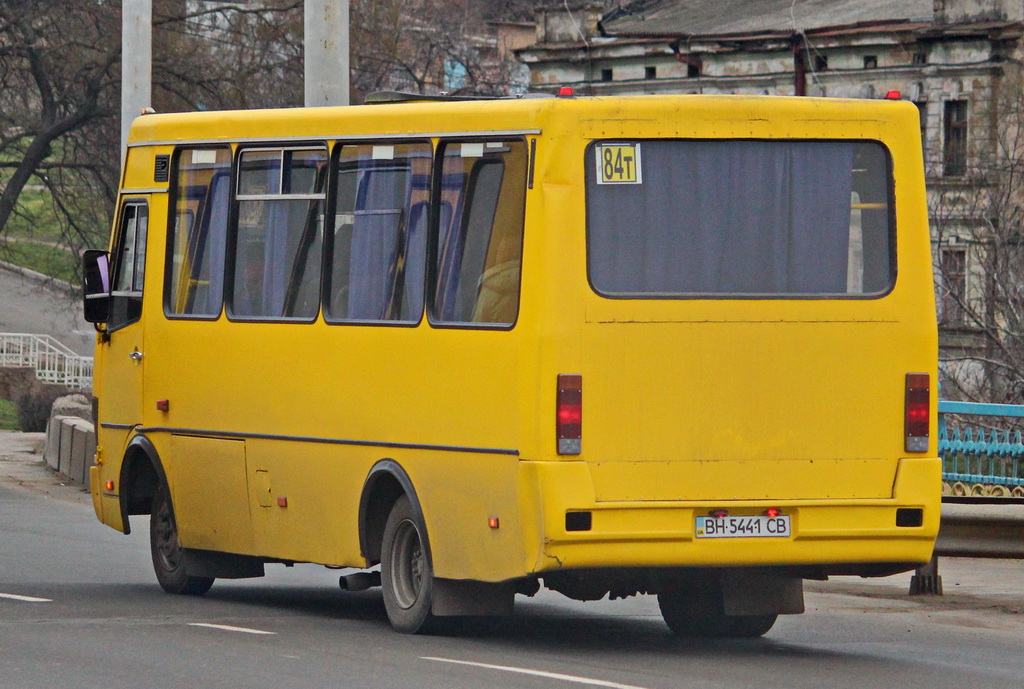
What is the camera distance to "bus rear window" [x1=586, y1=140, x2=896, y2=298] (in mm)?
9523

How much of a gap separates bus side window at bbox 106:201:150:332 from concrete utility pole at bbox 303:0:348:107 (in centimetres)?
455

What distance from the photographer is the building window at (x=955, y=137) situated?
44.5m

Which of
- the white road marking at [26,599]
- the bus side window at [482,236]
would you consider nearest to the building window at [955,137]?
the white road marking at [26,599]

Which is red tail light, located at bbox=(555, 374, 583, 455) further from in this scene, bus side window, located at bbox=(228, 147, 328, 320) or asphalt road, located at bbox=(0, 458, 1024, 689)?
bus side window, located at bbox=(228, 147, 328, 320)

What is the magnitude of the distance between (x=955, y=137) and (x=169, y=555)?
3576cm

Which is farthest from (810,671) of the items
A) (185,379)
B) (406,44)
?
(406,44)

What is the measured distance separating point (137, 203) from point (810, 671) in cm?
571

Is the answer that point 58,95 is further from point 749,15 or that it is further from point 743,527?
point 743,527

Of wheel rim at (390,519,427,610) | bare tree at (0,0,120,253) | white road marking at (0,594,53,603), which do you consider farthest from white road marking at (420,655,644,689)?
bare tree at (0,0,120,253)

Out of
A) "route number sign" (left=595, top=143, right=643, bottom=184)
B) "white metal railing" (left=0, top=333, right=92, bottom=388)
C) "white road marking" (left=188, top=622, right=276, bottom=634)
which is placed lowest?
"white road marking" (left=188, top=622, right=276, bottom=634)

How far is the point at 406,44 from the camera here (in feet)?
172

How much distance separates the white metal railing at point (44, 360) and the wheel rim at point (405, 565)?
38.5 meters

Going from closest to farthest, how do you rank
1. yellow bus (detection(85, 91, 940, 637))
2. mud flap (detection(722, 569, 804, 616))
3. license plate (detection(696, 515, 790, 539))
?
1. yellow bus (detection(85, 91, 940, 637))
2. license plate (detection(696, 515, 790, 539))
3. mud flap (detection(722, 569, 804, 616))

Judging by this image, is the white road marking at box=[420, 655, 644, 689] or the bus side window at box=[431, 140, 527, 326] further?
the bus side window at box=[431, 140, 527, 326]
